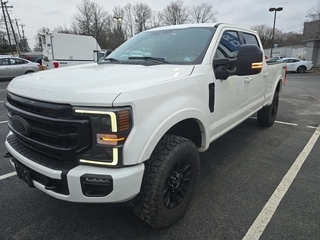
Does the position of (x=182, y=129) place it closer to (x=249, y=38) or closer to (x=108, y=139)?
(x=108, y=139)

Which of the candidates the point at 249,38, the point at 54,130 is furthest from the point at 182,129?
the point at 249,38

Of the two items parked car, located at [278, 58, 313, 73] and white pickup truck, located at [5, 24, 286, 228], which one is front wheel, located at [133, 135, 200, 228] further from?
parked car, located at [278, 58, 313, 73]

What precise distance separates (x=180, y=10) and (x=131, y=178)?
64382 millimetres

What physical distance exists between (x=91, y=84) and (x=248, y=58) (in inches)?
61.2

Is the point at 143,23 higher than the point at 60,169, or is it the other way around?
the point at 143,23

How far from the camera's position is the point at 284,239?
206cm

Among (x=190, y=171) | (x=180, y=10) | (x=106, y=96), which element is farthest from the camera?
(x=180, y=10)

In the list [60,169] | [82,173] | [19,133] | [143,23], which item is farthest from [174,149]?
[143,23]

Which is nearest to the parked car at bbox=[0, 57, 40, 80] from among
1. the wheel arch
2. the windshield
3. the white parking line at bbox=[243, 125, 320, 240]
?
the windshield

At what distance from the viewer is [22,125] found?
6.45ft

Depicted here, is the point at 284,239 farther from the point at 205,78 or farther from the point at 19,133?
the point at 19,133

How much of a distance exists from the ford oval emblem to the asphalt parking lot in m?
0.81

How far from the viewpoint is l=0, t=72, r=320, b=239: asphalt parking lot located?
2158 mm

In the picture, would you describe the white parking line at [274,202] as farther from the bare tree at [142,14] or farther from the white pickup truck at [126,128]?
the bare tree at [142,14]
